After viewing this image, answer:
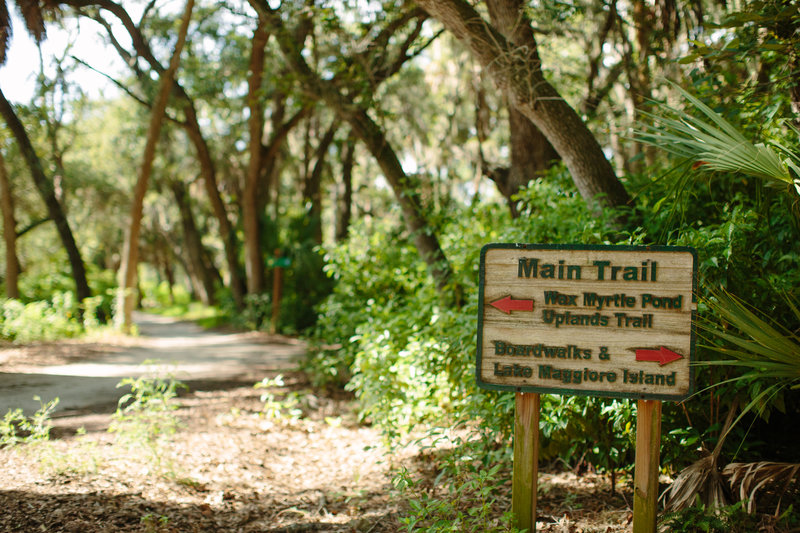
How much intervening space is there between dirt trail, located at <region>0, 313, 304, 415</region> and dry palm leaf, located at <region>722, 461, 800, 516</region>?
4.29 m

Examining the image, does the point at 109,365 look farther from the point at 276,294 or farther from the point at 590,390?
the point at 590,390

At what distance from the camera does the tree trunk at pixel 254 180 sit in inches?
541

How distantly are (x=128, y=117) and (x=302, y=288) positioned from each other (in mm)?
9778

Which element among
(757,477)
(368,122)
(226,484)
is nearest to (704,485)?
(757,477)

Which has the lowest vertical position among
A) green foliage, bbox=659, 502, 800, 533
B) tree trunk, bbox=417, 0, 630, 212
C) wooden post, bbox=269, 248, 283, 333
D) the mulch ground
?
the mulch ground

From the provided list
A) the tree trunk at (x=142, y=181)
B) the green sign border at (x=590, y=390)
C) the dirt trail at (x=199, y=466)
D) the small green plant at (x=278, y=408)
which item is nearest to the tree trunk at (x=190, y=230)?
the tree trunk at (x=142, y=181)

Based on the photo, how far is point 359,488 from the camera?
16.1 ft

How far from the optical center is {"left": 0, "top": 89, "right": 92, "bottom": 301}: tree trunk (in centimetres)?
949

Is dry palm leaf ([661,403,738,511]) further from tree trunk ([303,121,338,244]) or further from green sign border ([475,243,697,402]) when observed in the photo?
tree trunk ([303,121,338,244])

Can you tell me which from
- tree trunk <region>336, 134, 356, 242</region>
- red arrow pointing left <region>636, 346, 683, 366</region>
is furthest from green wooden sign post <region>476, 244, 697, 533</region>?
tree trunk <region>336, 134, 356, 242</region>

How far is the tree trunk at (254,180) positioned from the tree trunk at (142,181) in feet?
6.40

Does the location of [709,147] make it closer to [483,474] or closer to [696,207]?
[696,207]

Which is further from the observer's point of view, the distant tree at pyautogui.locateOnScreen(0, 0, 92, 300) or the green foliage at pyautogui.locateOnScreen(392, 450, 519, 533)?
the distant tree at pyautogui.locateOnScreen(0, 0, 92, 300)

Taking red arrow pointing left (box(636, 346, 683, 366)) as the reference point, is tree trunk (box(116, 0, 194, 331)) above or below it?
above
